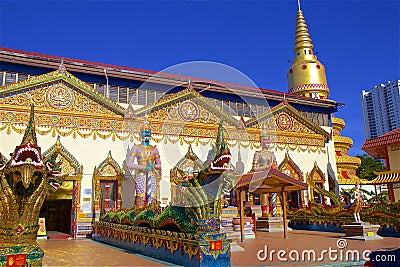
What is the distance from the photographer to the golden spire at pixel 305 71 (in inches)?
1156

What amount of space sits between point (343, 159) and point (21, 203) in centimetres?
2493

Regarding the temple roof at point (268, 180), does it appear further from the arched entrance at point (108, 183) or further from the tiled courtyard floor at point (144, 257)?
the arched entrance at point (108, 183)

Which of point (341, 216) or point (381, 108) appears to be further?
point (381, 108)

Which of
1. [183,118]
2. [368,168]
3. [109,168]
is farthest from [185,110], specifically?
[368,168]

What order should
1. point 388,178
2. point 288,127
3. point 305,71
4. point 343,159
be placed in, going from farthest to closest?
point 305,71 < point 343,159 < point 288,127 < point 388,178

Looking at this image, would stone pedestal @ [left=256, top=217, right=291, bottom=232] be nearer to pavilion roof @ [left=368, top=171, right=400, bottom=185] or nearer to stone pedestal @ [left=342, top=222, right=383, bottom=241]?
stone pedestal @ [left=342, top=222, right=383, bottom=241]

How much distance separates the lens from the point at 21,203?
225 inches

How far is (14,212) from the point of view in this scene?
5.67m

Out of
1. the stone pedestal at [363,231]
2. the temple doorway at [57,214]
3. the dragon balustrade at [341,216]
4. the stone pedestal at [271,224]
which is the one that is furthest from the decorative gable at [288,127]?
the temple doorway at [57,214]

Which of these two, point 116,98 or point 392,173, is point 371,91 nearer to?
point 392,173

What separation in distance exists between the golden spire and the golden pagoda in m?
2.87

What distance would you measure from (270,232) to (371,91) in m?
69.0

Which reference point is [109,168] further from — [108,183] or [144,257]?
[144,257]

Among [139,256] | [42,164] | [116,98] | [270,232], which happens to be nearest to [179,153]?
[116,98]
